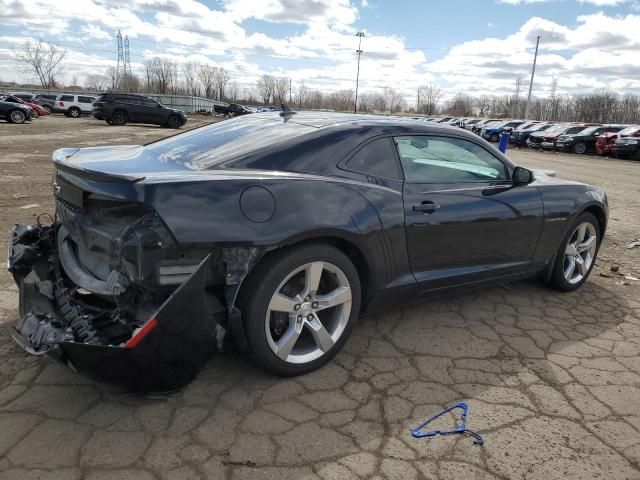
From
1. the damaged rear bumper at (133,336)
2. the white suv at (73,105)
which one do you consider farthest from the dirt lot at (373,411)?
the white suv at (73,105)

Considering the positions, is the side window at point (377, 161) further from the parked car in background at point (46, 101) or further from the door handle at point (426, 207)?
the parked car in background at point (46, 101)

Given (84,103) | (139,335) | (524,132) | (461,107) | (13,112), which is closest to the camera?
(139,335)

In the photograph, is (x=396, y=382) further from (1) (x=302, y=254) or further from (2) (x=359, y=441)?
(1) (x=302, y=254)

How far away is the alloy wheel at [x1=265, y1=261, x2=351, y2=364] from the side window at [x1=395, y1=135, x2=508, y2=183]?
2.96ft

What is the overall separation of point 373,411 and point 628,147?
2415 cm

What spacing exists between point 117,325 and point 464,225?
2.27 meters

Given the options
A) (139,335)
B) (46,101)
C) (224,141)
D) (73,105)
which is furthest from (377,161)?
(46,101)

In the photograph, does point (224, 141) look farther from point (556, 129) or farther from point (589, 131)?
point (556, 129)

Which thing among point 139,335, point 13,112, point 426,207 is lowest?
point 139,335

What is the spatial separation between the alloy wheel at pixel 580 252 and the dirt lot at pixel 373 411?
78cm

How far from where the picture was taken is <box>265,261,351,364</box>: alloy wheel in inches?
109

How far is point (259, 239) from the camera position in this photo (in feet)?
8.26

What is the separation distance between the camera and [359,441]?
241 centimetres

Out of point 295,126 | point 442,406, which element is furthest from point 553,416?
point 295,126
